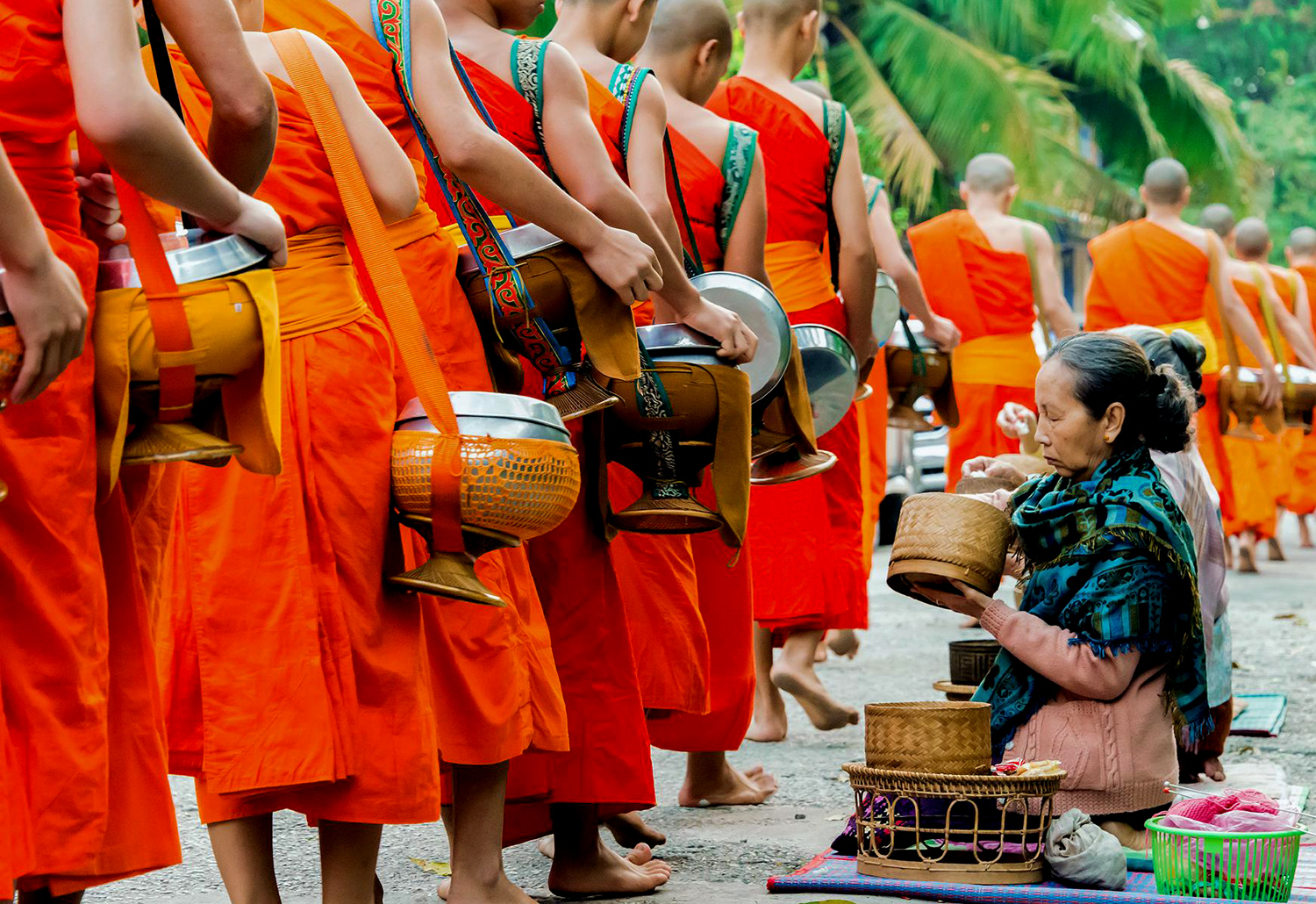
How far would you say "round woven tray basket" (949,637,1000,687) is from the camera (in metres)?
4.89

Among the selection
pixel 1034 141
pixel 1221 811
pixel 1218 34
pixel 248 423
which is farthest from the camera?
pixel 1218 34

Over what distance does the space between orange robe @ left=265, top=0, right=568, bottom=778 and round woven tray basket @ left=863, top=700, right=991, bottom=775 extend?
658 mm

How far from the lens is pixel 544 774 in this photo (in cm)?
363

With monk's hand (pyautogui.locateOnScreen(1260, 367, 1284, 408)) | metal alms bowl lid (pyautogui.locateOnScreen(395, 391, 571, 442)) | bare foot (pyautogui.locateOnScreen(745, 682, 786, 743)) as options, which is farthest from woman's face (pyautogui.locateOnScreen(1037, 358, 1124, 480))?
monk's hand (pyautogui.locateOnScreen(1260, 367, 1284, 408))

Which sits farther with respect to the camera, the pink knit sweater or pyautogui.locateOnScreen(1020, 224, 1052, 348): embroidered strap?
pyautogui.locateOnScreen(1020, 224, 1052, 348): embroidered strap

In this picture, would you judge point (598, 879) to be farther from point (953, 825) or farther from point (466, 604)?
point (466, 604)

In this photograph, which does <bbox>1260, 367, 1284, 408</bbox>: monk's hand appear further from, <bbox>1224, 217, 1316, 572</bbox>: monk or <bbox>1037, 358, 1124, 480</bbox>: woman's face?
<bbox>1037, 358, 1124, 480</bbox>: woman's face

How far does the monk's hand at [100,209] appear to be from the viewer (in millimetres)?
2684

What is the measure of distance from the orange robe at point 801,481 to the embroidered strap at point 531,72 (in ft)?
6.99

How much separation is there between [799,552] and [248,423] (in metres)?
3.17

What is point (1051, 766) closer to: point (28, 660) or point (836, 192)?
point (28, 660)

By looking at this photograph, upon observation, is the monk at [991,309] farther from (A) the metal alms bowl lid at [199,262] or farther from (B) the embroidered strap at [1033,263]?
(A) the metal alms bowl lid at [199,262]

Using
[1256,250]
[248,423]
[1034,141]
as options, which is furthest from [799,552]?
[1034,141]

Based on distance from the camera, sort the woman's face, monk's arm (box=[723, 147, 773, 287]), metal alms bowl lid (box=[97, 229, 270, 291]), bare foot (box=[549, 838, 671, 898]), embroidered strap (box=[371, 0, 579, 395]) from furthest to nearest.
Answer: monk's arm (box=[723, 147, 773, 287]) → the woman's face → bare foot (box=[549, 838, 671, 898]) → embroidered strap (box=[371, 0, 579, 395]) → metal alms bowl lid (box=[97, 229, 270, 291])
